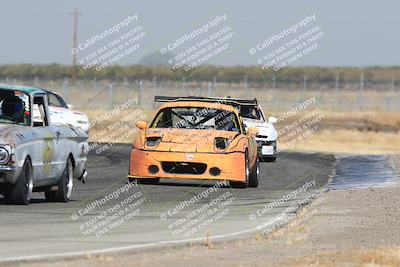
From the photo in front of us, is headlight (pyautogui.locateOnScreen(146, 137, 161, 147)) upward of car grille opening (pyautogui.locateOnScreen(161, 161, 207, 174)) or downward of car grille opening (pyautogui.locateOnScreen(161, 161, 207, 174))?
upward

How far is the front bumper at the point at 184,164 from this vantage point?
64.5 feet

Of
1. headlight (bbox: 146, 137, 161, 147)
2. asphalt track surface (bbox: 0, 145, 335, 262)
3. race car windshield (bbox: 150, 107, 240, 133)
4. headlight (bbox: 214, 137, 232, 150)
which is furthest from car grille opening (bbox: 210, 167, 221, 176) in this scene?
race car windshield (bbox: 150, 107, 240, 133)

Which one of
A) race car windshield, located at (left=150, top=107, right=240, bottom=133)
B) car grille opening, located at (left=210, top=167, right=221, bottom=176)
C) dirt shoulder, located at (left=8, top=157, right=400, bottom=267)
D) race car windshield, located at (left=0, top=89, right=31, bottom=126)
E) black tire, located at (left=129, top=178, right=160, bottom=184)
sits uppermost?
race car windshield, located at (left=0, top=89, right=31, bottom=126)

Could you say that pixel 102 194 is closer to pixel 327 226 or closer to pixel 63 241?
pixel 327 226

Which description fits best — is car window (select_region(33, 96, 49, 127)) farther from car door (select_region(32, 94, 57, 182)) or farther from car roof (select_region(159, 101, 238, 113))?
car roof (select_region(159, 101, 238, 113))

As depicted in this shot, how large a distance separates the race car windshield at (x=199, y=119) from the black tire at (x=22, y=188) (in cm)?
586

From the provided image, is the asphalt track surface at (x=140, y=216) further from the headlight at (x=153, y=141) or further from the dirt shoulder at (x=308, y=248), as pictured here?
the headlight at (x=153, y=141)

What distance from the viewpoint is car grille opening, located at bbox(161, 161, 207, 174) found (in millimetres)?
19734

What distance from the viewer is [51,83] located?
86.4 meters

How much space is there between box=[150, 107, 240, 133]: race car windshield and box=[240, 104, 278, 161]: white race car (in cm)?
684

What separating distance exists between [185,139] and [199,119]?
1.55m

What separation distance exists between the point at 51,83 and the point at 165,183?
66.4 m

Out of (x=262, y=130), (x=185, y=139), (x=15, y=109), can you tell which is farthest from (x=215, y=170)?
(x=262, y=130)

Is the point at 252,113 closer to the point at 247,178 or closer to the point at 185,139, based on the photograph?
the point at 247,178
